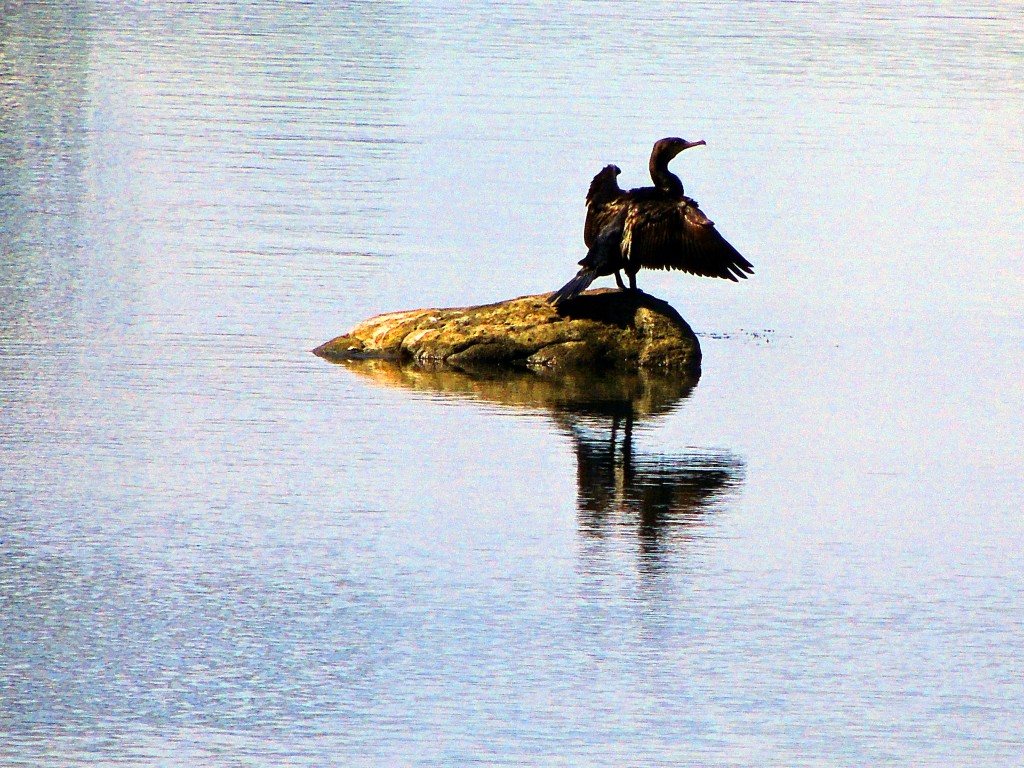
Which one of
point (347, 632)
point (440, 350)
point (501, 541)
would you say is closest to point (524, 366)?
point (440, 350)

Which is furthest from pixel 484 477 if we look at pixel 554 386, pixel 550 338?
pixel 550 338

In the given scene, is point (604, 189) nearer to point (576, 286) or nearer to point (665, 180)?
point (665, 180)

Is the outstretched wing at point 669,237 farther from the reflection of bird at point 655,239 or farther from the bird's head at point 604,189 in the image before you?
the bird's head at point 604,189

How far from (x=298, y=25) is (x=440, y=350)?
3420 centimetres

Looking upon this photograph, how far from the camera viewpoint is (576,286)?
14.8 metres

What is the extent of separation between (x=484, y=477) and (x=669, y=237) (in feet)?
12.6

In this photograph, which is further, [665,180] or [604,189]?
[604,189]

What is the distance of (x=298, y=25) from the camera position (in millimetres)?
48031

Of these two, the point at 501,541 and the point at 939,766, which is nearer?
the point at 939,766

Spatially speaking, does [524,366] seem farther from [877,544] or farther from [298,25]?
[298,25]

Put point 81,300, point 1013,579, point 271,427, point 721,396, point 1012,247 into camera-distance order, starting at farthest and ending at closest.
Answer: point 1012,247 < point 81,300 < point 721,396 < point 271,427 < point 1013,579

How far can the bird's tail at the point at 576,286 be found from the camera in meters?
14.8

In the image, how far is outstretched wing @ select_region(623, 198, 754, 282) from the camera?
14852 millimetres

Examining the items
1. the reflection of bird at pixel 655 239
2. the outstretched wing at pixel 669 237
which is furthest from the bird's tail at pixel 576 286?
the outstretched wing at pixel 669 237
